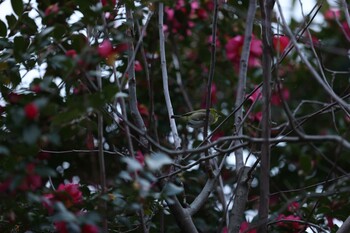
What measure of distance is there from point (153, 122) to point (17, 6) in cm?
58

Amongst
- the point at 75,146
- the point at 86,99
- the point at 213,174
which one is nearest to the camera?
the point at 86,99

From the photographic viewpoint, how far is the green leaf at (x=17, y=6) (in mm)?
2104

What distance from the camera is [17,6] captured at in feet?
6.92

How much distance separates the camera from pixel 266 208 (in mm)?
1843

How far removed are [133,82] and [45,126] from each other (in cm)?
69

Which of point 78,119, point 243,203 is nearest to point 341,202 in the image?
point 243,203

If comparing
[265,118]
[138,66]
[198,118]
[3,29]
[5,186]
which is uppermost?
[138,66]

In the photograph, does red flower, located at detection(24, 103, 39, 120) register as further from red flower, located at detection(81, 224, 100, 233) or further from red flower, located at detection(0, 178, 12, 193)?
red flower, located at detection(81, 224, 100, 233)

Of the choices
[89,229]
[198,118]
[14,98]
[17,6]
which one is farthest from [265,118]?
[198,118]

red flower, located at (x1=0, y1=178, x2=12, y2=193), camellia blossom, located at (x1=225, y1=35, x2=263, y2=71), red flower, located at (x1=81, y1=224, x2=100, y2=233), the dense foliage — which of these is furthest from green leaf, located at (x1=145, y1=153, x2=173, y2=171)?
camellia blossom, located at (x1=225, y1=35, x2=263, y2=71)

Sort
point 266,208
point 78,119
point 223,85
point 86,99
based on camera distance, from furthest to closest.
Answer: point 223,85
point 266,208
point 78,119
point 86,99

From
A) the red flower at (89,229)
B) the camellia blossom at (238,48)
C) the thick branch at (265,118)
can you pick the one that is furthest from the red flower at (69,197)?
the camellia blossom at (238,48)

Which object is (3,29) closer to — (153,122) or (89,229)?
(153,122)

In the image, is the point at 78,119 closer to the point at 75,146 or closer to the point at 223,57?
the point at 75,146
